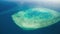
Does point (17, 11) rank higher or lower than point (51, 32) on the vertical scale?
higher

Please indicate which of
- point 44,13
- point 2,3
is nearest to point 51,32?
point 44,13

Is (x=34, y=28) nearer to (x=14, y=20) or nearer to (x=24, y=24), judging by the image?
(x=24, y=24)

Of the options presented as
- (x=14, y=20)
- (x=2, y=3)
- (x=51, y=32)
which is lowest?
(x=51, y=32)

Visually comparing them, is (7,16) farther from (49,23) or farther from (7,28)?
(49,23)
